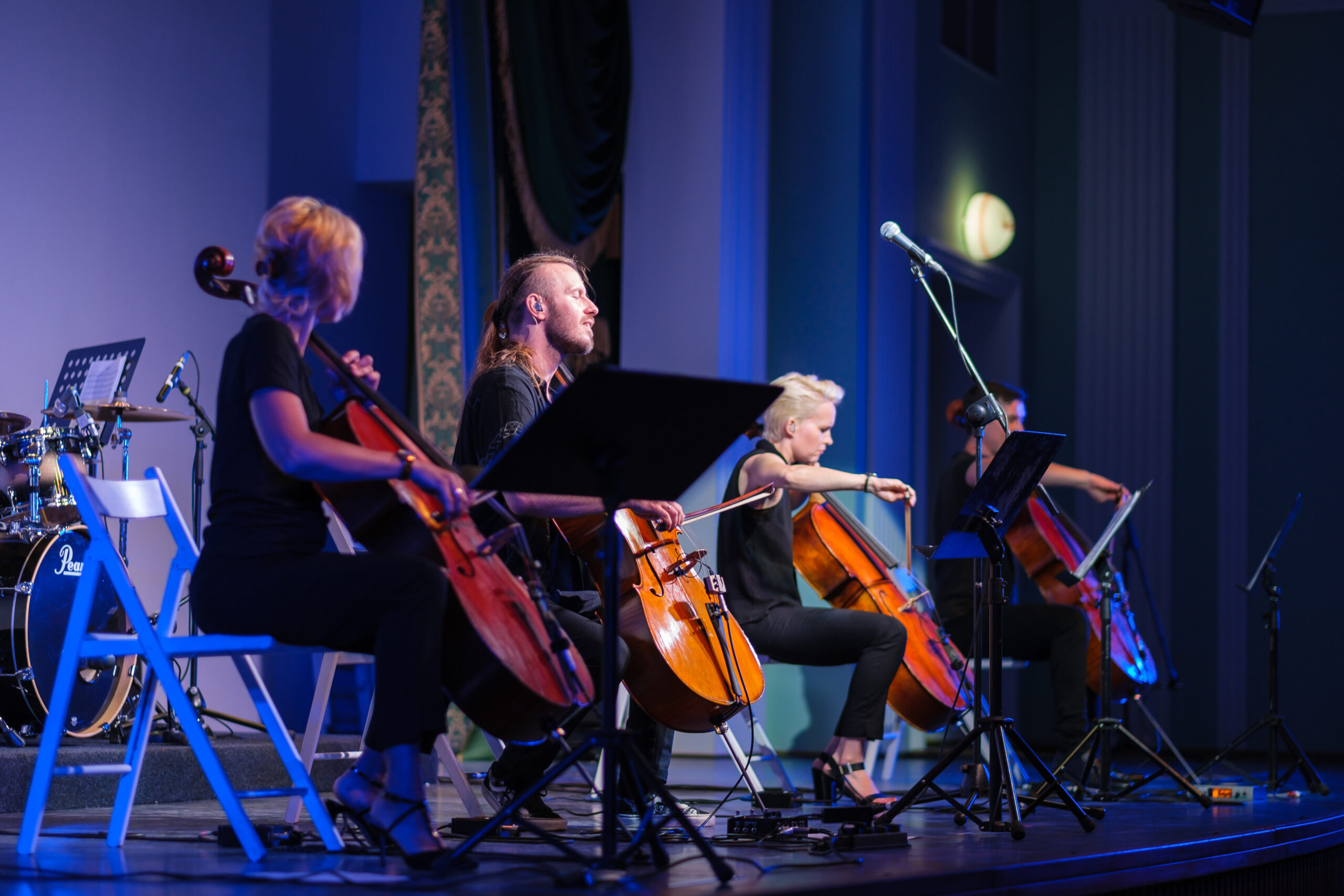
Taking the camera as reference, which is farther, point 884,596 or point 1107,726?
point 884,596

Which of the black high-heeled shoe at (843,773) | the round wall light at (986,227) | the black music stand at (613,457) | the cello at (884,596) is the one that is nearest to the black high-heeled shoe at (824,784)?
the black high-heeled shoe at (843,773)

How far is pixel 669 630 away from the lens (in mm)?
3174

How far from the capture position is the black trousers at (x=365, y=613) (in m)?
2.42

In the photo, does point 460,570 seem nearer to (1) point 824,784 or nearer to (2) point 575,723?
(2) point 575,723

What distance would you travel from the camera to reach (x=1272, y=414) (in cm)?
714


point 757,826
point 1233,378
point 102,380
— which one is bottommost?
point 757,826

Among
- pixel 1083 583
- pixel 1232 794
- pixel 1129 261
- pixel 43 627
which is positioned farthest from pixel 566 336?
pixel 1129 261

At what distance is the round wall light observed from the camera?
6.94 m

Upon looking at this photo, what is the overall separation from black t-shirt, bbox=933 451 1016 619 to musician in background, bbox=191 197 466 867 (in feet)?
8.51

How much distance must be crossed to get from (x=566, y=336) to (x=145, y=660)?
117 cm

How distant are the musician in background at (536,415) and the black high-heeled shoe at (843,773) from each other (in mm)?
584

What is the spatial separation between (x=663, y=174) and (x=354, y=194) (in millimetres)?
1453

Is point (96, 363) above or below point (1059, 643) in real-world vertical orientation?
above

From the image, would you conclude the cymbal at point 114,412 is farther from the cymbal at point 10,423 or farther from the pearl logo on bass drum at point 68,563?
the pearl logo on bass drum at point 68,563
